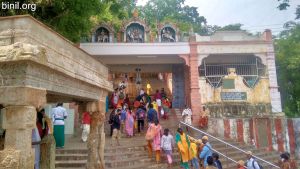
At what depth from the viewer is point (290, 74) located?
1922 centimetres

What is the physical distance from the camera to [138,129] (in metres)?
12.9

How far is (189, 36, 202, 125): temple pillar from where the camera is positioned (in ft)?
50.0

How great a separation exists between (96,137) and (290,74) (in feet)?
53.5

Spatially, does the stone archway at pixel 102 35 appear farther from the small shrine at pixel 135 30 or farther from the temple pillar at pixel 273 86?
the temple pillar at pixel 273 86

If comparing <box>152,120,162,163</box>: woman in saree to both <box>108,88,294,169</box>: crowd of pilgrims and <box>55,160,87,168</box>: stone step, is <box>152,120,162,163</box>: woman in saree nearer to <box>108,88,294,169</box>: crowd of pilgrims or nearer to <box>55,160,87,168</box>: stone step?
<box>108,88,294,169</box>: crowd of pilgrims

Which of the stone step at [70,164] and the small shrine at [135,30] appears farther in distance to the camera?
the small shrine at [135,30]

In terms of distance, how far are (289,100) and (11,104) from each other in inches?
804

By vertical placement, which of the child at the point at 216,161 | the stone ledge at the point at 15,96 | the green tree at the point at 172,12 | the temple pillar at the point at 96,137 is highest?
the green tree at the point at 172,12

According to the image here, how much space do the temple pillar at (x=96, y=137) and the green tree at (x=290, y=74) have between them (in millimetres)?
15314

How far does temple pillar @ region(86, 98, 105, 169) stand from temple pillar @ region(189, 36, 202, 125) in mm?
8460

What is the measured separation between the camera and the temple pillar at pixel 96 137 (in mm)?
7059

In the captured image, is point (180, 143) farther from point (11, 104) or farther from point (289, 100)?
point (289, 100)

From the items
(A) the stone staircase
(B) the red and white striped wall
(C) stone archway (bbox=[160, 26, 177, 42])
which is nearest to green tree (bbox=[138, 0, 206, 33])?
(C) stone archway (bbox=[160, 26, 177, 42])

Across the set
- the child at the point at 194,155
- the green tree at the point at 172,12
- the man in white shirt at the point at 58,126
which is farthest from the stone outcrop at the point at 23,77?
the green tree at the point at 172,12
